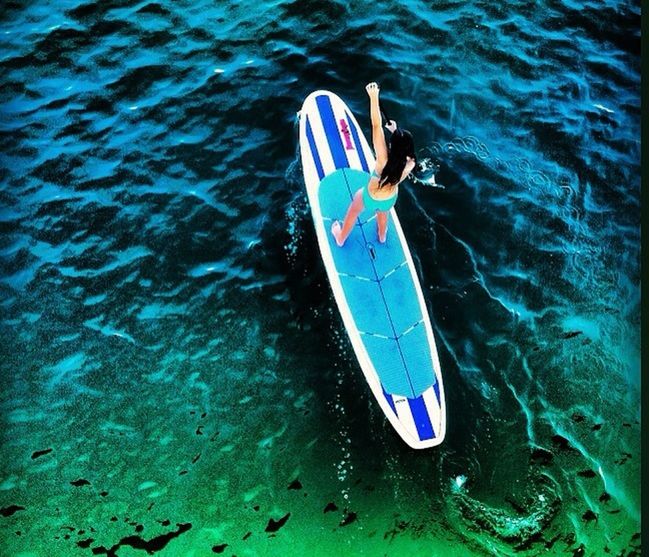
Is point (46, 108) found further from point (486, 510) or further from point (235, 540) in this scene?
point (486, 510)

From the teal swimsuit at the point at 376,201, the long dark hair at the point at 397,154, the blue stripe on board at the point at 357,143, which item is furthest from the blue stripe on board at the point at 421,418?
the blue stripe on board at the point at 357,143

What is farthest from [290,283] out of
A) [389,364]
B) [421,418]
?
[421,418]

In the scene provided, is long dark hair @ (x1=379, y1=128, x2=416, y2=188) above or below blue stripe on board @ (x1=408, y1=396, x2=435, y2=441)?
above

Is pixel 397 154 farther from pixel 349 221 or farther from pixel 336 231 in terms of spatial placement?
pixel 336 231

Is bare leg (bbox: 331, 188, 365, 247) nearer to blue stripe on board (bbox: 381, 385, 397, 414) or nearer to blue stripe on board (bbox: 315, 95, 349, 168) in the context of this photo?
blue stripe on board (bbox: 315, 95, 349, 168)

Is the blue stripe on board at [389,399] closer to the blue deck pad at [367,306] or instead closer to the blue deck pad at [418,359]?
the blue deck pad at [418,359]

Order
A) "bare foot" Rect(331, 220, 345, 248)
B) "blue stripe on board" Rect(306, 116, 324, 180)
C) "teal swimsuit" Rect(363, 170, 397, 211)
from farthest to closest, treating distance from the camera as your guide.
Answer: "blue stripe on board" Rect(306, 116, 324, 180)
"bare foot" Rect(331, 220, 345, 248)
"teal swimsuit" Rect(363, 170, 397, 211)

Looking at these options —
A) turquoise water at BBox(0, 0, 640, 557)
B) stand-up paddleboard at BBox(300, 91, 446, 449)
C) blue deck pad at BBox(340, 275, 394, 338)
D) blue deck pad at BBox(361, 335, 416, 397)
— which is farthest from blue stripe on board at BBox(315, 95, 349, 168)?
blue deck pad at BBox(361, 335, 416, 397)
